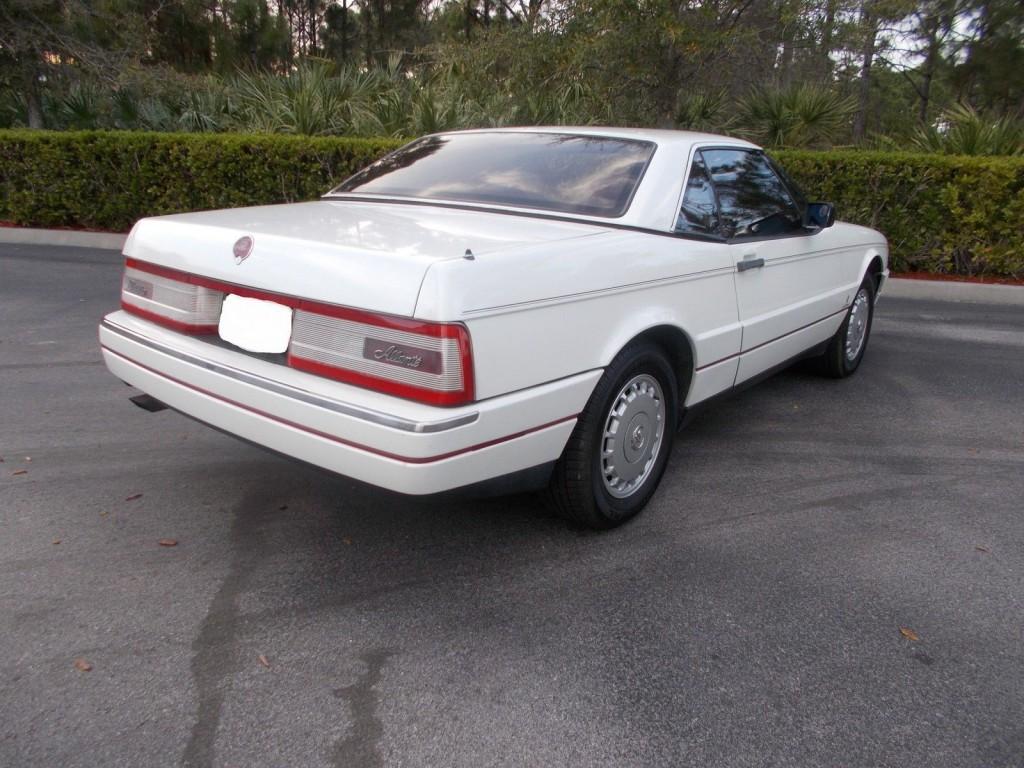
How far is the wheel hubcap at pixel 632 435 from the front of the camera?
324cm

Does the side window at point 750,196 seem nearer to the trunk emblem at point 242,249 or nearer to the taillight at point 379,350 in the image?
the taillight at point 379,350

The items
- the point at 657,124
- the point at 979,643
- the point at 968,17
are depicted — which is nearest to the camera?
the point at 979,643

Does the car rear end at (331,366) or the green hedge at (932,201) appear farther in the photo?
the green hedge at (932,201)

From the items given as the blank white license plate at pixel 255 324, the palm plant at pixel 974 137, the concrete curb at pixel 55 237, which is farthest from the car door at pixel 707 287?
the concrete curb at pixel 55 237

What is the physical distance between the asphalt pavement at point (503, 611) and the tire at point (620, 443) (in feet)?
0.52

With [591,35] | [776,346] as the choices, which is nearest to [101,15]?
[591,35]

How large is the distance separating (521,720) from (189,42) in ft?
67.1

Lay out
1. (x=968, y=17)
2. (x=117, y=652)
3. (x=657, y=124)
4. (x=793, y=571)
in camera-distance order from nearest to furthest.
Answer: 1. (x=117, y=652)
2. (x=793, y=571)
3. (x=657, y=124)
4. (x=968, y=17)

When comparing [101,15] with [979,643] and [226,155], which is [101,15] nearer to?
[226,155]

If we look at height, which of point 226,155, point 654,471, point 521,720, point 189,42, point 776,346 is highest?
point 189,42

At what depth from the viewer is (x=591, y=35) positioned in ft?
29.9

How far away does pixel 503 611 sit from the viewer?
2816mm

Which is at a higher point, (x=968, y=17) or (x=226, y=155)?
(x=968, y=17)

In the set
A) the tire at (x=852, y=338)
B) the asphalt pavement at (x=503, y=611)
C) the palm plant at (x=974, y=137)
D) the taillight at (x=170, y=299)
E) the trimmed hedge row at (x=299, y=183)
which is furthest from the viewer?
the palm plant at (x=974, y=137)
